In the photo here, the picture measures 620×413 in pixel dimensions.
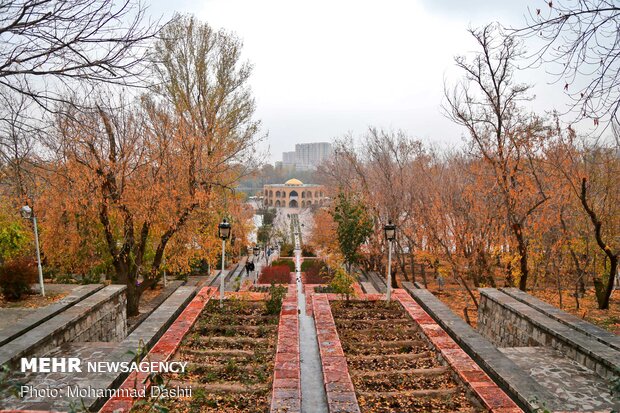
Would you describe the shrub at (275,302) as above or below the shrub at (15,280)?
below

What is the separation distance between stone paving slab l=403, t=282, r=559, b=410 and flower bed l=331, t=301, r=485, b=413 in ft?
1.50

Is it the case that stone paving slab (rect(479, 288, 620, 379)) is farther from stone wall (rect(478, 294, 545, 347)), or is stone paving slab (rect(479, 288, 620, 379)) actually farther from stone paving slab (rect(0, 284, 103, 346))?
stone paving slab (rect(0, 284, 103, 346))

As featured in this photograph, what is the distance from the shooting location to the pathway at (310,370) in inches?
204

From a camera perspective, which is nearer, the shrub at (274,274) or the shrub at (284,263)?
the shrub at (274,274)

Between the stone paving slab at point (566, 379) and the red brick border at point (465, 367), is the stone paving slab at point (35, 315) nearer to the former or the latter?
the red brick border at point (465, 367)

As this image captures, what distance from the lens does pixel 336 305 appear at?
9.28 metres

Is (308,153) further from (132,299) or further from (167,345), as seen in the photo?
(167,345)

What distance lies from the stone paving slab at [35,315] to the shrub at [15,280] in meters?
1.04

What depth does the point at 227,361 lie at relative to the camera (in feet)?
21.5

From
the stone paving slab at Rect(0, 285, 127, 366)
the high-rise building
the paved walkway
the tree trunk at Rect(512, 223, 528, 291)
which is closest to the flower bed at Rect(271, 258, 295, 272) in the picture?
the tree trunk at Rect(512, 223, 528, 291)

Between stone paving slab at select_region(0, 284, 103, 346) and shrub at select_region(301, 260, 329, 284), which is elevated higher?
stone paving slab at select_region(0, 284, 103, 346)

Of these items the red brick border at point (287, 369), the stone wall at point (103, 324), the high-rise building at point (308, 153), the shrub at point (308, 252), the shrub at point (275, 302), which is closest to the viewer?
the red brick border at point (287, 369)

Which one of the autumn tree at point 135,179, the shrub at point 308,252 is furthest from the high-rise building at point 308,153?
the autumn tree at point 135,179

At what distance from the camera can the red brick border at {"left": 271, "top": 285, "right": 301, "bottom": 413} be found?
4.97 m
